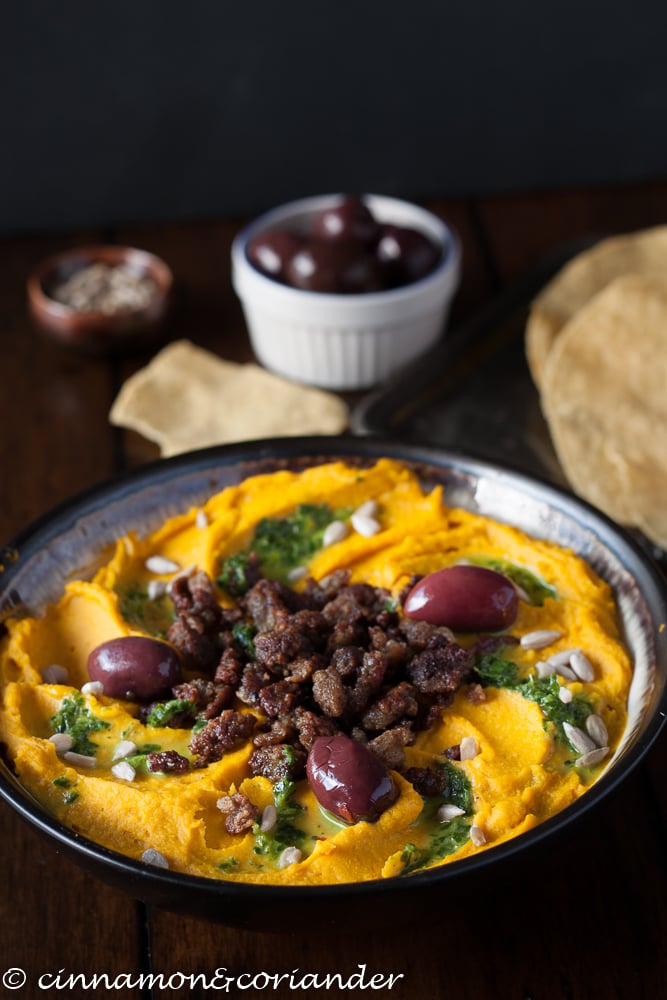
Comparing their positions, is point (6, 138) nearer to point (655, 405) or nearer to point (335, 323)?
point (335, 323)

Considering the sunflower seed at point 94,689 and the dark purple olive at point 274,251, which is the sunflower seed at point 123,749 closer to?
the sunflower seed at point 94,689

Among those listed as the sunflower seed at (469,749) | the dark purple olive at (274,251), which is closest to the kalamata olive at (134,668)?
the sunflower seed at (469,749)

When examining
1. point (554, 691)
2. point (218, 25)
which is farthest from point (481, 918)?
point (218, 25)

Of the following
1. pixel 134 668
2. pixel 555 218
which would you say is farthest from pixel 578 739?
pixel 555 218

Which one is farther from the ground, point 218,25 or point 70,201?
point 218,25

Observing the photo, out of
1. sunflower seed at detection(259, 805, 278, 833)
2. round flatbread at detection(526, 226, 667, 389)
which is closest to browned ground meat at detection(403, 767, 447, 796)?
sunflower seed at detection(259, 805, 278, 833)

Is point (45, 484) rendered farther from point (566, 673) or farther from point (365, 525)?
point (566, 673)
